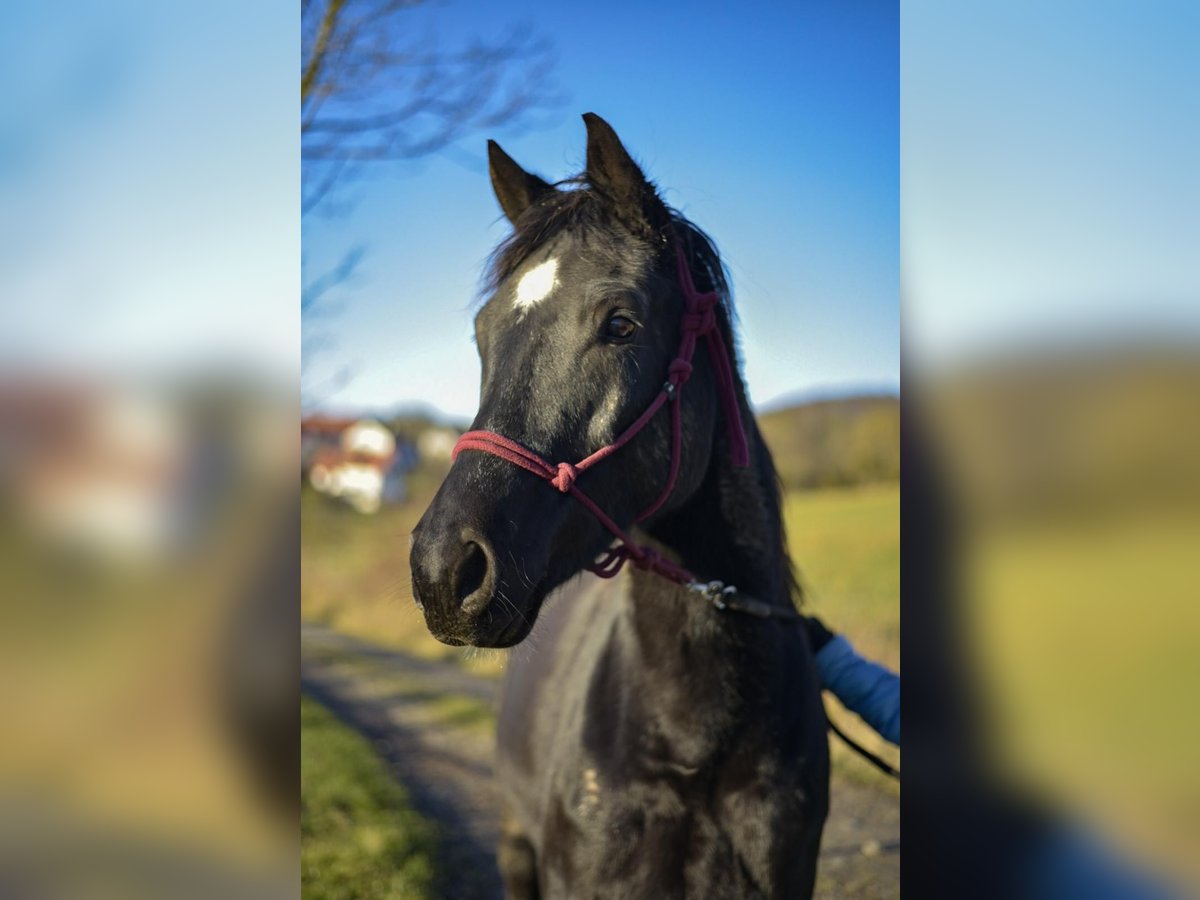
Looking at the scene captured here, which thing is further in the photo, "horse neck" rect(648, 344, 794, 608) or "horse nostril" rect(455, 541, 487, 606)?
"horse neck" rect(648, 344, 794, 608)

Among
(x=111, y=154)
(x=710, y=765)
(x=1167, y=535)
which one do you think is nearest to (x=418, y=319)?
(x=111, y=154)

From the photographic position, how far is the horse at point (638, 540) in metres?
1.55

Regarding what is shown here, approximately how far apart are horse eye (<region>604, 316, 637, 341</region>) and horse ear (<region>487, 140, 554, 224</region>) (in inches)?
18.8

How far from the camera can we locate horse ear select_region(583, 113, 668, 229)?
176cm

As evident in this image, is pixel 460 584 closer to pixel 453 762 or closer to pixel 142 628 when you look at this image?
pixel 142 628

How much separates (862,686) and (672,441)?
104cm

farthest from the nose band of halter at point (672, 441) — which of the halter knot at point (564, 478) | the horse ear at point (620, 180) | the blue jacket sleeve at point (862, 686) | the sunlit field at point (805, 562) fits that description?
the sunlit field at point (805, 562)

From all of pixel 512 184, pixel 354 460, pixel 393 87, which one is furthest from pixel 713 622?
pixel 393 87

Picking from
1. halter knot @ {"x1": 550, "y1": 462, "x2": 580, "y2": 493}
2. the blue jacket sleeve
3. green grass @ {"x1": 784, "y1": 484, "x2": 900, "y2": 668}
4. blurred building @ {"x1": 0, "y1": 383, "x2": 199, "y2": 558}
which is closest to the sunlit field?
green grass @ {"x1": 784, "y1": 484, "x2": 900, "y2": 668}

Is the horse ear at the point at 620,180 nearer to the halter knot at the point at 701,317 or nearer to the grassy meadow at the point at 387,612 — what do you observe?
the halter knot at the point at 701,317

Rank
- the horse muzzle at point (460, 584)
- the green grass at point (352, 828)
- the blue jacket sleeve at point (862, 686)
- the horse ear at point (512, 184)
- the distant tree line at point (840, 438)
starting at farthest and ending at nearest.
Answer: the green grass at point (352, 828) → the distant tree line at point (840, 438) → the blue jacket sleeve at point (862, 686) → the horse ear at point (512, 184) → the horse muzzle at point (460, 584)

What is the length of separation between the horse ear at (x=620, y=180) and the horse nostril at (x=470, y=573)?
0.83 m

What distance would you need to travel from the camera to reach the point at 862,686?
2.27 metres

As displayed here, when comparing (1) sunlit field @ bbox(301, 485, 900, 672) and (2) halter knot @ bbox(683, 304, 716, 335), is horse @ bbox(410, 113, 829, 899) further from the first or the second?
(1) sunlit field @ bbox(301, 485, 900, 672)
